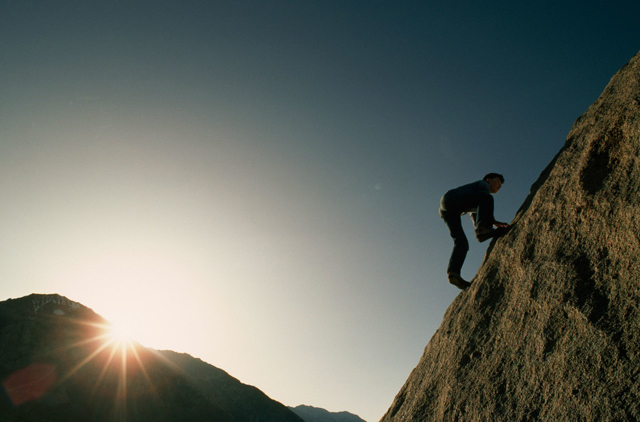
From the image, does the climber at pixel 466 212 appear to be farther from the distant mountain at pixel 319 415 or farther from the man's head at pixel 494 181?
the distant mountain at pixel 319 415

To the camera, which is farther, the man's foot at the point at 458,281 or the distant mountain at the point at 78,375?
the distant mountain at the point at 78,375

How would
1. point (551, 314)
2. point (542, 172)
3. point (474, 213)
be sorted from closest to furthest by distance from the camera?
point (551, 314) → point (542, 172) → point (474, 213)

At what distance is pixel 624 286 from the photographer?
5.64 feet

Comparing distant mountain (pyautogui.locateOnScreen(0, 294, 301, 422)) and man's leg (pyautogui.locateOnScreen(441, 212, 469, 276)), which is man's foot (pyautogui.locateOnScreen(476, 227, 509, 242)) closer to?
man's leg (pyautogui.locateOnScreen(441, 212, 469, 276))

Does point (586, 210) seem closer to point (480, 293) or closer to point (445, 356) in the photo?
point (480, 293)

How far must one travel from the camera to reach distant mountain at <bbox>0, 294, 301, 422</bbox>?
2944cm

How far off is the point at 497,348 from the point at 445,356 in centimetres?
73

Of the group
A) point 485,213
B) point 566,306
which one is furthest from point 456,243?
point 566,306

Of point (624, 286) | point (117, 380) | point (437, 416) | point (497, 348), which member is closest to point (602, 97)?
point (624, 286)

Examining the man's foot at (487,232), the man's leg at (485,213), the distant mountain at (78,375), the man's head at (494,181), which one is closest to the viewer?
the man's foot at (487,232)

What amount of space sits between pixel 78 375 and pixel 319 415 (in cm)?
8061

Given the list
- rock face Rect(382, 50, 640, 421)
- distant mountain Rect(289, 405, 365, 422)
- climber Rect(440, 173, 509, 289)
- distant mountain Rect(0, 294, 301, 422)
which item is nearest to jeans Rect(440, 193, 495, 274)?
climber Rect(440, 173, 509, 289)

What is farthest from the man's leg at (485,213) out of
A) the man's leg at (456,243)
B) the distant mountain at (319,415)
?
the distant mountain at (319,415)

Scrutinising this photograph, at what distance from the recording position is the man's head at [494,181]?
4.16 m
